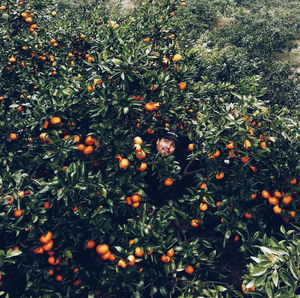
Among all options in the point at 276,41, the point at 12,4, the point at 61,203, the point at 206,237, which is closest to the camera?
the point at 61,203

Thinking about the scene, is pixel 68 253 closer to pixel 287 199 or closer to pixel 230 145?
pixel 230 145

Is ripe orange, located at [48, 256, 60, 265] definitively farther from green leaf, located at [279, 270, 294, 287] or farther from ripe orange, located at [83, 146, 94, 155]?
green leaf, located at [279, 270, 294, 287]

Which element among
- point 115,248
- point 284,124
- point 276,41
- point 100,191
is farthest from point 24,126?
point 276,41

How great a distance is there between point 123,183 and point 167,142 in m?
1.10

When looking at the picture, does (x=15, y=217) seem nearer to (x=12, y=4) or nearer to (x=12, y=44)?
(x=12, y=44)

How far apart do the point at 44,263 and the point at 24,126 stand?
164 centimetres

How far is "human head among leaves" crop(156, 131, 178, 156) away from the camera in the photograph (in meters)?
3.62

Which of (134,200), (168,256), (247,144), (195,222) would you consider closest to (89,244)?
(134,200)

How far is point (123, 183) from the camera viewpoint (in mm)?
2832

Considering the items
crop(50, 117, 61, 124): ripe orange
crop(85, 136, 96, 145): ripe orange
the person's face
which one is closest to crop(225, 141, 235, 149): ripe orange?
the person's face

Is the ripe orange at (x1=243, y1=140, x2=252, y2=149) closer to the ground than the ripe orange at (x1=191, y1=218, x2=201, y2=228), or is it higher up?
higher up

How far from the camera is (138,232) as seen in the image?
2736mm

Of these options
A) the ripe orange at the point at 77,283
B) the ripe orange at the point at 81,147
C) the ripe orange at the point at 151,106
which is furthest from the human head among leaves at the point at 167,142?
the ripe orange at the point at 77,283

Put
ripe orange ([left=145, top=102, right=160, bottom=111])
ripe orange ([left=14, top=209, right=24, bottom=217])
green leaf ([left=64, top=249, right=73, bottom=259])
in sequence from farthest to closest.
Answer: ripe orange ([left=145, top=102, right=160, bottom=111]) < green leaf ([left=64, top=249, right=73, bottom=259]) < ripe orange ([left=14, top=209, right=24, bottom=217])
